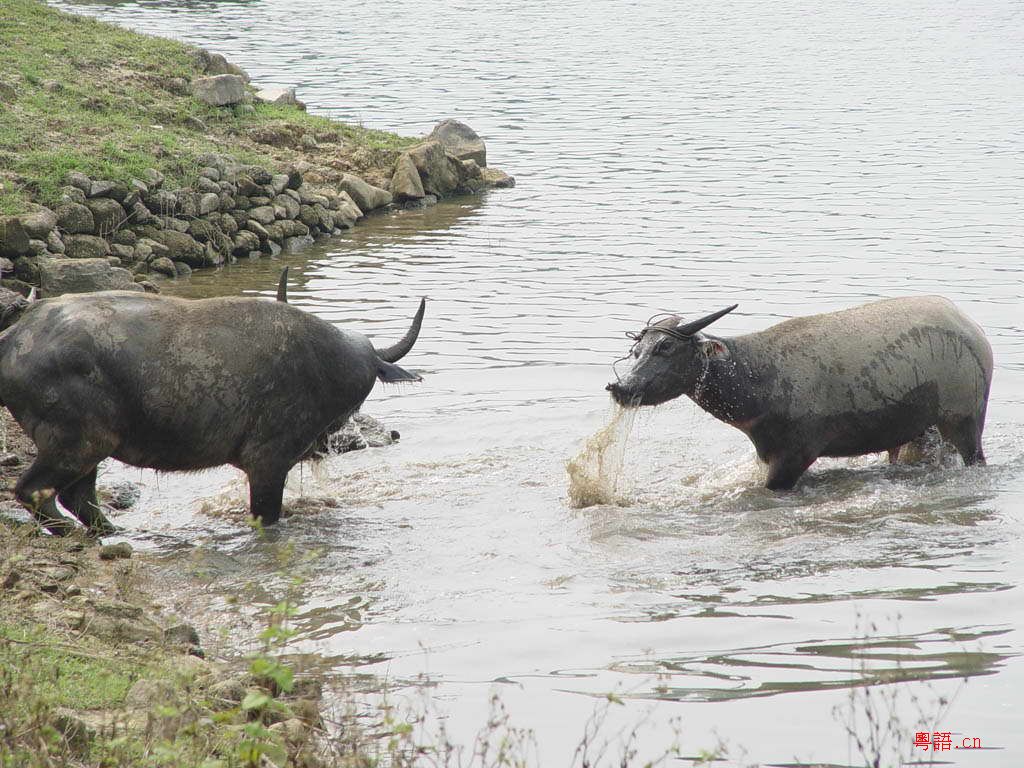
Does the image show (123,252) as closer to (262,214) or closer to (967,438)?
(262,214)

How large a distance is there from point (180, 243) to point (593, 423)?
6.65 m

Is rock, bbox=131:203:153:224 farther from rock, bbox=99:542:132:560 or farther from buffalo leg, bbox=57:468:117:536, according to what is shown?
rock, bbox=99:542:132:560

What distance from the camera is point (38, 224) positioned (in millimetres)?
12906

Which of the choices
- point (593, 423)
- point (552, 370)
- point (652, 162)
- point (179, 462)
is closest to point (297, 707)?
point (179, 462)

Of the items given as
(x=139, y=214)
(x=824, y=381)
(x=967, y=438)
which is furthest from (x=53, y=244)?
(x=967, y=438)

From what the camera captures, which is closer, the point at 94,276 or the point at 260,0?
the point at 94,276

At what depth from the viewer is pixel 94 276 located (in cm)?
1180

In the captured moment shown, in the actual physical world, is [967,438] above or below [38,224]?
above

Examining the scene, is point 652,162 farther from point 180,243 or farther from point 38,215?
point 38,215

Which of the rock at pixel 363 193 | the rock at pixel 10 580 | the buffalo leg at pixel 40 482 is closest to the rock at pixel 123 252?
the rock at pixel 363 193

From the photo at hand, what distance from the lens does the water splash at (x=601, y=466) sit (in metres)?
8.47

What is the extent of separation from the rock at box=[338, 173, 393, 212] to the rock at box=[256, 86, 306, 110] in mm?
3133

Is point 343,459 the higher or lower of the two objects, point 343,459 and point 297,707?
the lower

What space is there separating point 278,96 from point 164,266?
757 centimetres
